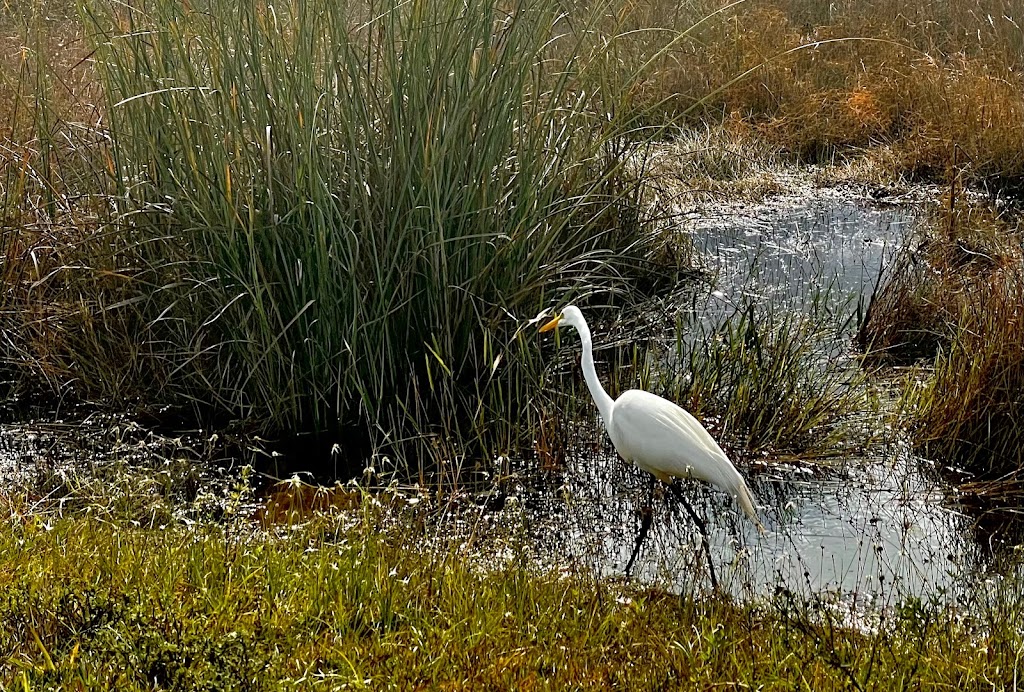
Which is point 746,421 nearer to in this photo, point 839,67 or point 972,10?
point 839,67

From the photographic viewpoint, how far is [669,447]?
3094 millimetres

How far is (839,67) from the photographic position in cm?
799

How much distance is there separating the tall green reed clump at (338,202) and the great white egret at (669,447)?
0.43 m

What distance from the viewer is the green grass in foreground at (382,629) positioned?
207 centimetres

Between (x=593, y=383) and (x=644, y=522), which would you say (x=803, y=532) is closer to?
(x=644, y=522)

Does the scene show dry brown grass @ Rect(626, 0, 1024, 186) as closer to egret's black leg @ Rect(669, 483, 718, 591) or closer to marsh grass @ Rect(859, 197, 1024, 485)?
marsh grass @ Rect(859, 197, 1024, 485)

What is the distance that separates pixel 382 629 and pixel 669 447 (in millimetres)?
1043

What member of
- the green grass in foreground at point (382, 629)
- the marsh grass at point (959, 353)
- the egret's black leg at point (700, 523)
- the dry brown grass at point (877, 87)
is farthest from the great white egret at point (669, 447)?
the dry brown grass at point (877, 87)

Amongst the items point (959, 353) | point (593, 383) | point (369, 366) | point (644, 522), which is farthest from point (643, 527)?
point (959, 353)

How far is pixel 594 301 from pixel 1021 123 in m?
3.23

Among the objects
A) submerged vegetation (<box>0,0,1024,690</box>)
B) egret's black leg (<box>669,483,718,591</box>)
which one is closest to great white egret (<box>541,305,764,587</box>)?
egret's black leg (<box>669,483,718,591</box>)

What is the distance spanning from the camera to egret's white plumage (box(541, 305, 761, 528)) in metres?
3.07

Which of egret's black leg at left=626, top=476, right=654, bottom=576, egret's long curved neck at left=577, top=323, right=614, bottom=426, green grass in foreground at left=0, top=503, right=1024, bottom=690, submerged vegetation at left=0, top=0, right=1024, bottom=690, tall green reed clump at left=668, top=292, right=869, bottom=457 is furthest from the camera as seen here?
tall green reed clump at left=668, top=292, right=869, bottom=457

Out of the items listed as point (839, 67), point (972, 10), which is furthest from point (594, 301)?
point (972, 10)
